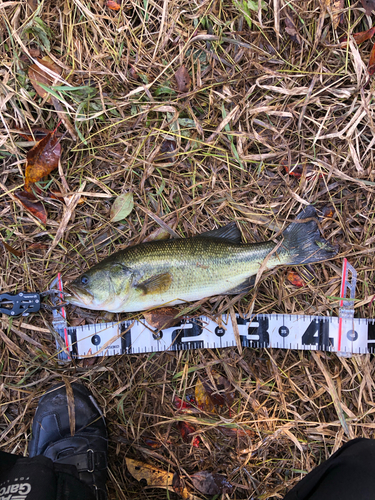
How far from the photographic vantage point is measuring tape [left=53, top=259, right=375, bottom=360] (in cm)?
331

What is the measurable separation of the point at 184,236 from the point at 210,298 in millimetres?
728

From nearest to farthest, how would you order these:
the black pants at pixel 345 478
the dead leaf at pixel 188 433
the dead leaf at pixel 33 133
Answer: the black pants at pixel 345 478
the dead leaf at pixel 188 433
the dead leaf at pixel 33 133

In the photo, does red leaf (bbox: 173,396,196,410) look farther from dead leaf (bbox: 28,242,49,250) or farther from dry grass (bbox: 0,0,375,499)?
dead leaf (bbox: 28,242,49,250)

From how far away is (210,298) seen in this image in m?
3.36

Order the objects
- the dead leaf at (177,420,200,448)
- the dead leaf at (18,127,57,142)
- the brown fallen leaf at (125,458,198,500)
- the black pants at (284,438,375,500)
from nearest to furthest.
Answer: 1. the black pants at (284,438,375,500)
2. the brown fallen leaf at (125,458,198,500)
3. the dead leaf at (177,420,200,448)
4. the dead leaf at (18,127,57,142)

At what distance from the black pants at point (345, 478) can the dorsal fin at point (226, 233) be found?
204 centimetres

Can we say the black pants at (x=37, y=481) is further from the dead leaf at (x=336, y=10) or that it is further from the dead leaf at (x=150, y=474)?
the dead leaf at (x=336, y=10)

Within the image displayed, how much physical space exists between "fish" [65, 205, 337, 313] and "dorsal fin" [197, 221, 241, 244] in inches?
0.9

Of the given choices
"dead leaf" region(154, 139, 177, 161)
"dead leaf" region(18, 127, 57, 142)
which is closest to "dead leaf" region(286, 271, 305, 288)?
"dead leaf" region(154, 139, 177, 161)

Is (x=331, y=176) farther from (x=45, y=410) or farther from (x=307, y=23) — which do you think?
(x=45, y=410)

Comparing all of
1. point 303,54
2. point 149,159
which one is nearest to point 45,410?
point 149,159

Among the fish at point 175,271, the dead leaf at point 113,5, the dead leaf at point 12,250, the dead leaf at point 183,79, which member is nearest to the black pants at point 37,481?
the fish at point 175,271

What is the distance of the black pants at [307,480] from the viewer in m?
2.17

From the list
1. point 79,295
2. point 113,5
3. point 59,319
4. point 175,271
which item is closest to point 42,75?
point 113,5
